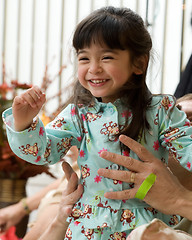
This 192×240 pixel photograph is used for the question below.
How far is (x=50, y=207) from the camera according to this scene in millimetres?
1990

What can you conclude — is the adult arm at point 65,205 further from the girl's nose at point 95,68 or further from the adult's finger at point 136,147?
the girl's nose at point 95,68

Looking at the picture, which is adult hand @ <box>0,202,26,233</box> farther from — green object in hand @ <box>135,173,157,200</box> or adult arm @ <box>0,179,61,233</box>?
green object in hand @ <box>135,173,157,200</box>

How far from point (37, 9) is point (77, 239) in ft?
10.3

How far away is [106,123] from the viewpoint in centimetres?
124

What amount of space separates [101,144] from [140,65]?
0.26m

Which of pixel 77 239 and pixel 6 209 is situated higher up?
pixel 77 239

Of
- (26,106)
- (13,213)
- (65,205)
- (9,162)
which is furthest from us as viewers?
(13,213)

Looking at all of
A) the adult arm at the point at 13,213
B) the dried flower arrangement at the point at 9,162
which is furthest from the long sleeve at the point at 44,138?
the adult arm at the point at 13,213

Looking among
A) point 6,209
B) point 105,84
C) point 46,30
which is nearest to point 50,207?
point 6,209

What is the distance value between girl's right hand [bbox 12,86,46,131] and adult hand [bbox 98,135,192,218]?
22cm

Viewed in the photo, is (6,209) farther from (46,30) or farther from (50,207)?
(46,30)

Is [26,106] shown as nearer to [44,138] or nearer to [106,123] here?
[44,138]

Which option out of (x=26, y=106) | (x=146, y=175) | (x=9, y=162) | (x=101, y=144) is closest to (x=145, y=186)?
(x=146, y=175)

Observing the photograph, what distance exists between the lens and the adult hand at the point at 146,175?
118 centimetres
